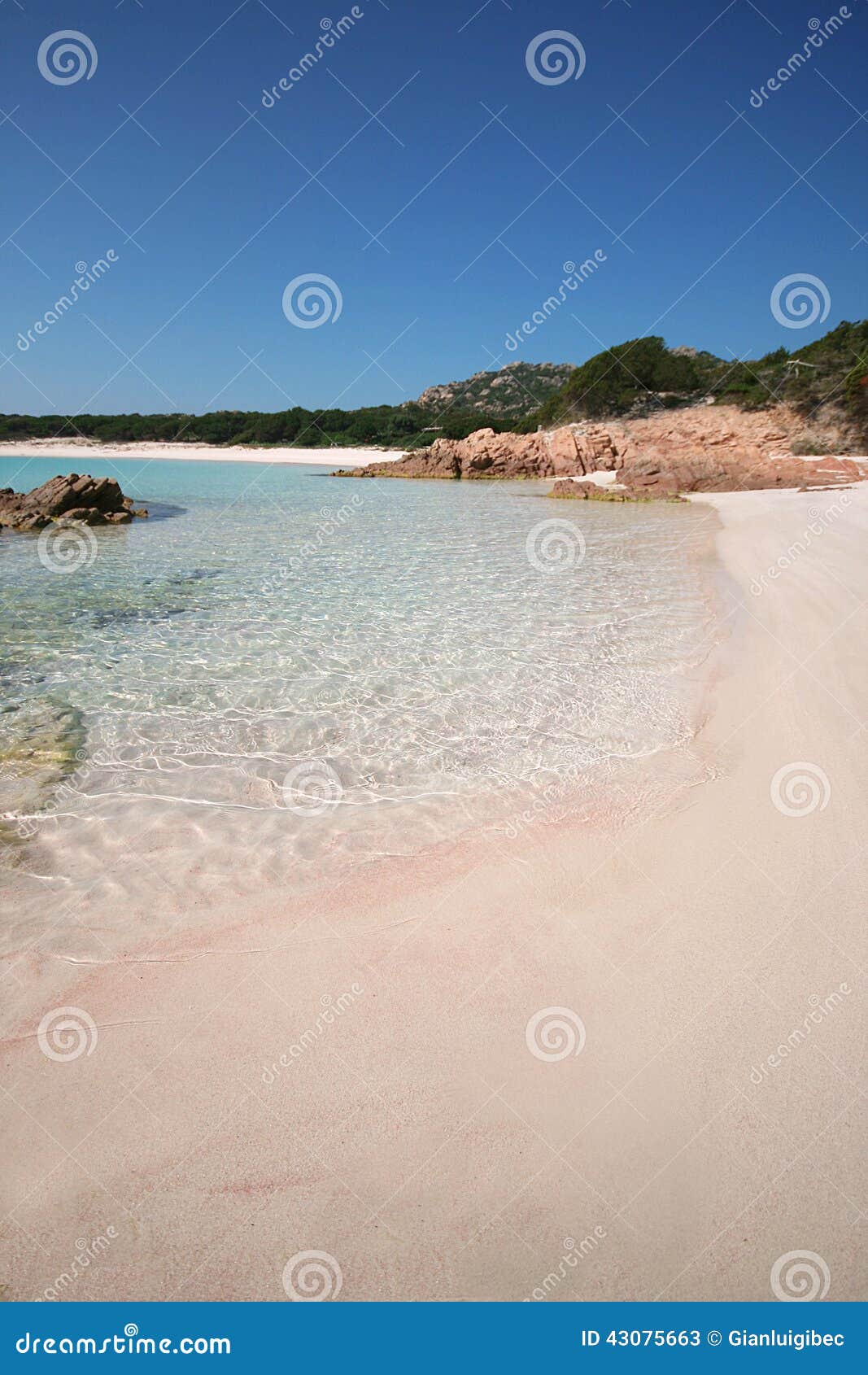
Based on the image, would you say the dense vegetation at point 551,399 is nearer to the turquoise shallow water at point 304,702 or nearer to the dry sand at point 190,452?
the dry sand at point 190,452

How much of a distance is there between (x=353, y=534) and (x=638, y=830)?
1256cm

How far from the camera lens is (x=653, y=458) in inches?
1046

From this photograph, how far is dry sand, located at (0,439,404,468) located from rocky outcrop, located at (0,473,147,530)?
35397 mm

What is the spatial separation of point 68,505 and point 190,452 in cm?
5206

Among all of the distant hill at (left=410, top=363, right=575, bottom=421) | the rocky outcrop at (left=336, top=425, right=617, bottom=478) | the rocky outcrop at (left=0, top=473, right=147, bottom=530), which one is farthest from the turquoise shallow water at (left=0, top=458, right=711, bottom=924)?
the distant hill at (left=410, top=363, right=575, bottom=421)

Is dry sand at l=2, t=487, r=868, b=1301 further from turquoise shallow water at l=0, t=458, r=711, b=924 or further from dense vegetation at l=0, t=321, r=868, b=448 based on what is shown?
dense vegetation at l=0, t=321, r=868, b=448

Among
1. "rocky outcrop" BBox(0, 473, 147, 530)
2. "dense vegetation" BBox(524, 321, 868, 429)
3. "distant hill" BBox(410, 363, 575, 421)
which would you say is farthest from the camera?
"distant hill" BBox(410, 363, 575, 421)

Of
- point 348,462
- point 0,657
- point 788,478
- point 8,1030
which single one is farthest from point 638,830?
point 348,462

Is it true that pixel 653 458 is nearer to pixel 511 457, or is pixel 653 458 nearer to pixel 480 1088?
pixel 511 457

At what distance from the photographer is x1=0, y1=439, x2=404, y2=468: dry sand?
55281 millimetres

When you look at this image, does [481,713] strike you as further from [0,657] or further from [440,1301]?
[0,657]

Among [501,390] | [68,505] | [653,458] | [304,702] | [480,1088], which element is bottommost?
[480,1088]

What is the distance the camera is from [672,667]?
6.04 meters

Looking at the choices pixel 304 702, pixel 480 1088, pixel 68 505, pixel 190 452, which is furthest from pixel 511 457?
pixel 190 452
